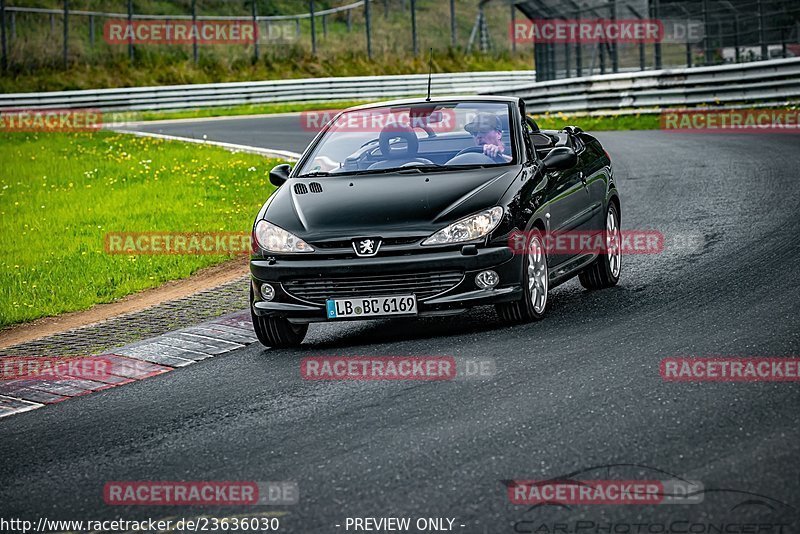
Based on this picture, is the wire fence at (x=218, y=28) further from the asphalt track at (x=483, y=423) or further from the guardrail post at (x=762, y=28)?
the asphalt track at (x=483, y=423)

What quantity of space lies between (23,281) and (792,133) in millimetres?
13702

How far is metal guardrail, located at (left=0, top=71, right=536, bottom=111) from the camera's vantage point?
1425 inches

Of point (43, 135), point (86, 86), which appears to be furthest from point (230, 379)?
point (86, 86)

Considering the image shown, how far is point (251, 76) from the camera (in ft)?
146

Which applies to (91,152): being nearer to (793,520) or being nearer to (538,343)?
(538,343)

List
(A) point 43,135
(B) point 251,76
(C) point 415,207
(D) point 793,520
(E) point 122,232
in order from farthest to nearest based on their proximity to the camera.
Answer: (B) point 251,76
(A) point 43,135
(E) point 122,232
(C) point 415,207
(D) point 793,520

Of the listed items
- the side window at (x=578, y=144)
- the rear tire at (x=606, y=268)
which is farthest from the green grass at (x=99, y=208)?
the rear tire at (x=606, y=268)

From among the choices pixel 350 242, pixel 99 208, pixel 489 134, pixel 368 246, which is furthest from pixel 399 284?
pixel 99 208

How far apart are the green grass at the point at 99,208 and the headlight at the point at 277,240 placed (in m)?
3.19

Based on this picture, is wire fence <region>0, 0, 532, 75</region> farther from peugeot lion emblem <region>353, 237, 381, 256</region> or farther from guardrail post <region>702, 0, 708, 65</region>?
peugeot lion emblem <region>353, 237, 381, 256</region>

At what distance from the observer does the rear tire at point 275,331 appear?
29.1 feet

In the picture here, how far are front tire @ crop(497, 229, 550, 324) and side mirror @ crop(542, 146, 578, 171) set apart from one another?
2.03ft

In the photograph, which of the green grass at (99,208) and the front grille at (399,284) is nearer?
the front grille at (399,284)

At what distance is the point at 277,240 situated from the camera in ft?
28.6
